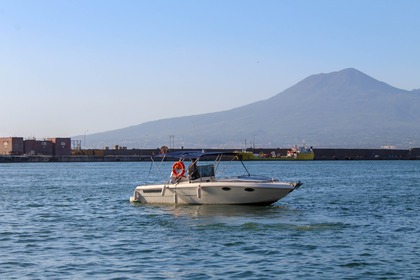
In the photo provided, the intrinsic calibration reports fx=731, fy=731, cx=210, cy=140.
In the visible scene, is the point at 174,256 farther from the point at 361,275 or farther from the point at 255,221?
the point at 255,221

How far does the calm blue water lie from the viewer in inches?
696

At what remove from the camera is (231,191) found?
3127cm

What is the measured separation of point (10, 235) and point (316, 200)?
1936 centimetres

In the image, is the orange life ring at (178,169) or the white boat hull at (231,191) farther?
the orange life ring at (178,169)

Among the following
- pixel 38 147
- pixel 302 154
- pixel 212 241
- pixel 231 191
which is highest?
pixel 38 147

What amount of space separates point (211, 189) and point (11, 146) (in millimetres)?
143578

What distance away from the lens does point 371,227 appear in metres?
25.8

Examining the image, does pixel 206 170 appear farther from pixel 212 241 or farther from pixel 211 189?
pixel 212 241

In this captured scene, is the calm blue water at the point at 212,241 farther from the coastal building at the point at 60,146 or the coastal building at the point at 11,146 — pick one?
the coastal building at the point at 60,146

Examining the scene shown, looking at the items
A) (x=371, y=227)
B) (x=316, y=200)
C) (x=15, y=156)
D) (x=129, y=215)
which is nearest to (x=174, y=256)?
(x=371, y=227)

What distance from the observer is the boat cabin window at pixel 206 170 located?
33031mm

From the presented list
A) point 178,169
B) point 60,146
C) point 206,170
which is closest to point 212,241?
point 206,170

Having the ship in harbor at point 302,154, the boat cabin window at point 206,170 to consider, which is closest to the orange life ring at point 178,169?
the boat cabin window at point 206,170

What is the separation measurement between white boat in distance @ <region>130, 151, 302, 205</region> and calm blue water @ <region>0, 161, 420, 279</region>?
0.49 meters
